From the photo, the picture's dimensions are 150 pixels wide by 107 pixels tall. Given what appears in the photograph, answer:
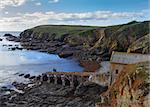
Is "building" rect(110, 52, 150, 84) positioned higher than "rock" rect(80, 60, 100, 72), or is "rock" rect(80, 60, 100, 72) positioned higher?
"building" rect(110, 52, 150, 84)

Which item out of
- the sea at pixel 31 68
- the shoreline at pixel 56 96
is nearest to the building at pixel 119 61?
the shoreline at pixel 56 96

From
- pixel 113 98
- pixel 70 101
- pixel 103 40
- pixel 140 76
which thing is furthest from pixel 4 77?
pixel 103 40

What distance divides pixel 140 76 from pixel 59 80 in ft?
86.4

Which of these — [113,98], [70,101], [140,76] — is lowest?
[70,101]

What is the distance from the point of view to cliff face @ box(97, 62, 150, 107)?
70.0 ft

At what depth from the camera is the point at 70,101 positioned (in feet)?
121

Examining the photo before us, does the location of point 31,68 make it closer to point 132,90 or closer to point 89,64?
point 89,64

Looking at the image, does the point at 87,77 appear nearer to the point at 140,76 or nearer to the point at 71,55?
the point at 140,76

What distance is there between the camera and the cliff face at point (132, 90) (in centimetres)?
2134

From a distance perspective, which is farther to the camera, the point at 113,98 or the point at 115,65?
the point at 115,65

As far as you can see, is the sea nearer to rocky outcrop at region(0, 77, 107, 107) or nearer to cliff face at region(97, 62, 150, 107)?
rocky outcrop at region(0, 77, 107, 107)

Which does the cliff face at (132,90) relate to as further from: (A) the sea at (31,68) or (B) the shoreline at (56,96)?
(A) the sea at (31,68)

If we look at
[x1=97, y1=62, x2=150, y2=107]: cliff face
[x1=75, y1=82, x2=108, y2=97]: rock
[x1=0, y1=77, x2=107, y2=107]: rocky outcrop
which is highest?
[x1=97, y1=62, x2=150, y2=107]: cliff face

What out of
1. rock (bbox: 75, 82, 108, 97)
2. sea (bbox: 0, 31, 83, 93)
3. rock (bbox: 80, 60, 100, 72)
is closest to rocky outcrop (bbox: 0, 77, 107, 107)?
rock (bbox: 75, 82, 108, 97)
